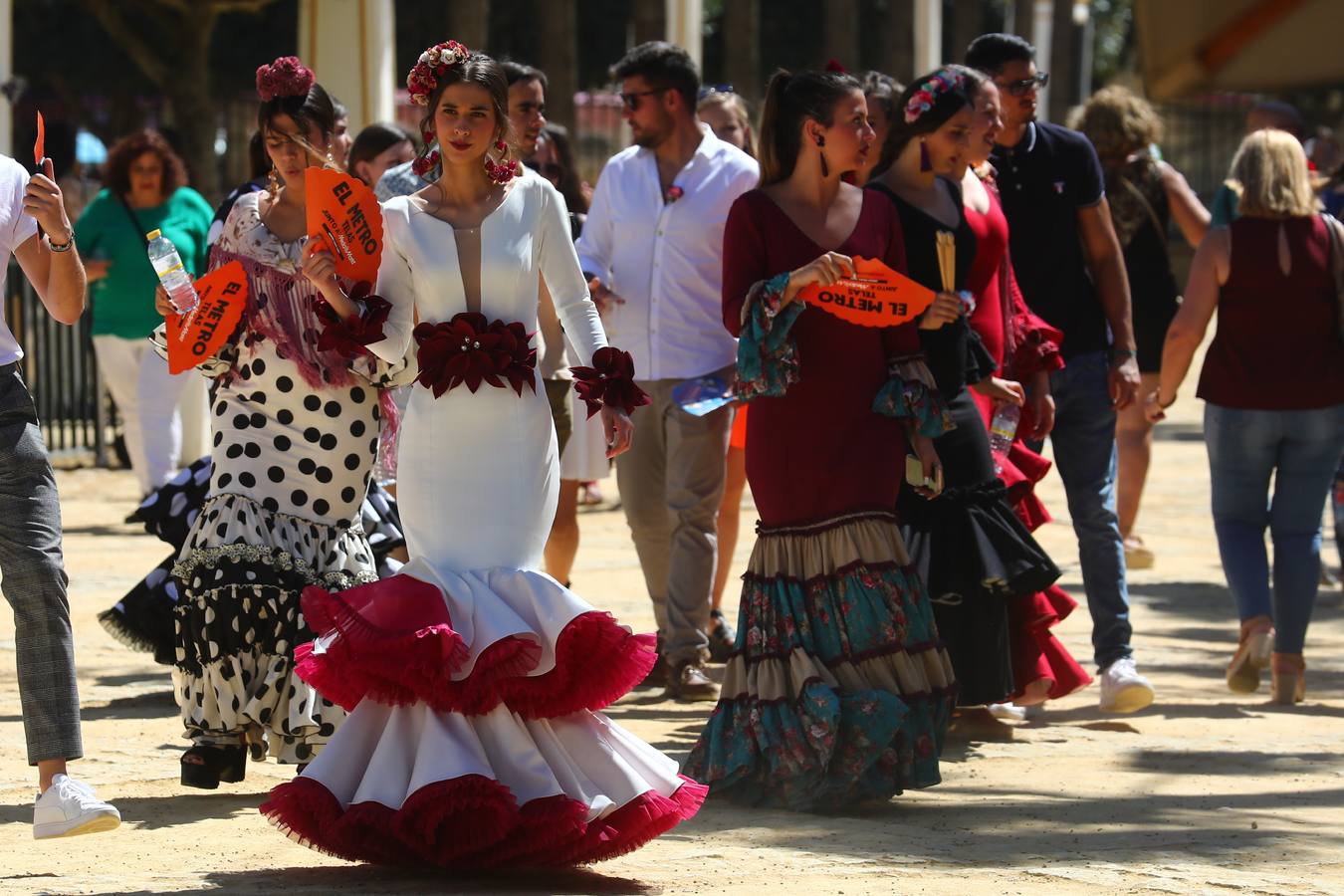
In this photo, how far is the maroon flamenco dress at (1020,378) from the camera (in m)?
6.83

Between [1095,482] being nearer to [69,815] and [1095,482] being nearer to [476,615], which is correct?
[476,615]

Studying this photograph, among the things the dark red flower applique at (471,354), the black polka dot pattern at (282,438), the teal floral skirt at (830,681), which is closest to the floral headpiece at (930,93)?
the teal floral skirt at (830,681)

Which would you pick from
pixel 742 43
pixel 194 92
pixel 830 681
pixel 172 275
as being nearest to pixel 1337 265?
pixel 830 681

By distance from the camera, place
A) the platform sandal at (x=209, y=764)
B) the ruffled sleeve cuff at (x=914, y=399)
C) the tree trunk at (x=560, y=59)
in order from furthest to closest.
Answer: the tree trunk at (x=560, y=59)
the ruffled sleeve cuff at (x=914, y=399)
the platform sandal at (x=209, y=764)

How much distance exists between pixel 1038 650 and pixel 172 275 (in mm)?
3160

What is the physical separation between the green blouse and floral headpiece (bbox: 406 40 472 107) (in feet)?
23.5

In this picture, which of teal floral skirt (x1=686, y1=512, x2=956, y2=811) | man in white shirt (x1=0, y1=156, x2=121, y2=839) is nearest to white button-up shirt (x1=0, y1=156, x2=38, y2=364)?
man in white shirt (x1=0, y1=156, x2=121, y2=839)

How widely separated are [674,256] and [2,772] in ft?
10.3

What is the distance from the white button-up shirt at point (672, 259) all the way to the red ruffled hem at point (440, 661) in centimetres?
278

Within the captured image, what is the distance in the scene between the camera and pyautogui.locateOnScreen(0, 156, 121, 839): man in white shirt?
17.0 feet

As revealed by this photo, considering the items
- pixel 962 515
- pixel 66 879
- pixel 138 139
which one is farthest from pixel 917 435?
pixel 138 139

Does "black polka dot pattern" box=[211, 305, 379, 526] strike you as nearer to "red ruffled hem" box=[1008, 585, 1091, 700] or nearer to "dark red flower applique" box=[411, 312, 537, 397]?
"dark red flower applique" box=[411, 312, 537, 397]

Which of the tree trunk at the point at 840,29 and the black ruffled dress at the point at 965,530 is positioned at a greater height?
the tree trunk at the point at 840,29

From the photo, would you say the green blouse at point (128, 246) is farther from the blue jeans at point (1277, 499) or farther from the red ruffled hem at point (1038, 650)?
the red ruffled hem at point (1038, 650)
